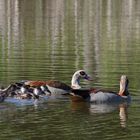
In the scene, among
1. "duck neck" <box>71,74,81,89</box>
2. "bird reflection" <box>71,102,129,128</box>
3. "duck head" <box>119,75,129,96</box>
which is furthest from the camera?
"duck neck" <box>71,74,81,89</box>

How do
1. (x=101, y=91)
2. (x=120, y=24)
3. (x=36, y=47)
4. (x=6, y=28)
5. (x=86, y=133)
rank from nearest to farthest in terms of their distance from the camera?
(x=86, y=133) → (x=101, y=91) → (x=36, y=47) → (x=6, y=28) → (x=120, y=24)

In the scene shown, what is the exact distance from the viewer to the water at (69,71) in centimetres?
1936

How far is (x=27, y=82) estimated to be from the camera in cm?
2509

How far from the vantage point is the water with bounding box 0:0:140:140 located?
19.4m

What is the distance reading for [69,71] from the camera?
95.6 feet

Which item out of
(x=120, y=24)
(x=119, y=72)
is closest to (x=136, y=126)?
(x=119, y=72)

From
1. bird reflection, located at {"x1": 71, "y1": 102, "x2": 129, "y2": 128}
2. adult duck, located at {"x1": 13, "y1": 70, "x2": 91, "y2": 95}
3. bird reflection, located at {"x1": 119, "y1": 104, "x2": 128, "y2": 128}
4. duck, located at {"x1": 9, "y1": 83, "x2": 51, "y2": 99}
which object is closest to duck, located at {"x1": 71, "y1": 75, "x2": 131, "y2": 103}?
bird reflection, located at {"x1": 71, "y1": 102, "x2": 129, "y2": 128}

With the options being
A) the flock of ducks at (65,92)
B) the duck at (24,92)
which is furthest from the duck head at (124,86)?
the duck at (24,92)

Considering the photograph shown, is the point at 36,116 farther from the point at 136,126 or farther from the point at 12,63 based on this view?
the point at 12,63

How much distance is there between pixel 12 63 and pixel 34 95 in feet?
24.2

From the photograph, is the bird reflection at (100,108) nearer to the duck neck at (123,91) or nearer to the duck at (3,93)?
the duck neck at (123,91)

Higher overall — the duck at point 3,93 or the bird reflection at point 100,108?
the duck at point 3,93

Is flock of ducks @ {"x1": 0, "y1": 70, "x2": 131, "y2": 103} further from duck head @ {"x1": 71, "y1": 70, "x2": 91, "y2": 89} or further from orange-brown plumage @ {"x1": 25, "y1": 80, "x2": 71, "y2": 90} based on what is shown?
duck head @ {"x1": 71, "y1": 70, "x2": 91, "y2": 89}

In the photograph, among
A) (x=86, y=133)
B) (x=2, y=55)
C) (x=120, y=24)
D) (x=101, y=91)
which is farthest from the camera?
(x=120, y=24)
